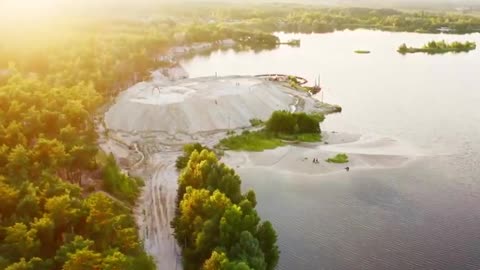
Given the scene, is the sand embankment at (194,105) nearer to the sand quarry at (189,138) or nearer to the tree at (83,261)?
the sand quarry at (189,138)

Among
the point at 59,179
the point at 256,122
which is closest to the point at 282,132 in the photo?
the point at 256,122

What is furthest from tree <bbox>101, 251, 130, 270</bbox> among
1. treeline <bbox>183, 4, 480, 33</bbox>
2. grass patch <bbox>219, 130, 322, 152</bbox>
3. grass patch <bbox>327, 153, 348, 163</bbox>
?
treeline <bbox>183, 4, 480, 33</bbox>

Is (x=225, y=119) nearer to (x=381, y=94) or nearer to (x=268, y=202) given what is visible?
(x=268, y=202)

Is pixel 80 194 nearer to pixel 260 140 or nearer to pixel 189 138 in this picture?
pixel 189 138

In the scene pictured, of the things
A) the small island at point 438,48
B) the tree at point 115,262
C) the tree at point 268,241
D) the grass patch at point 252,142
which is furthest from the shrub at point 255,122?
the small island at point 438,48

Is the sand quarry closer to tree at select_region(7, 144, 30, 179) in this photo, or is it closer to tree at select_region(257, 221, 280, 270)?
tree at select_region(257, 221, 280, 270)

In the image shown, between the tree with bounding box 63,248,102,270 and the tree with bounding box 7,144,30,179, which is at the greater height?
the tree with bounding box 7,144,30,179
